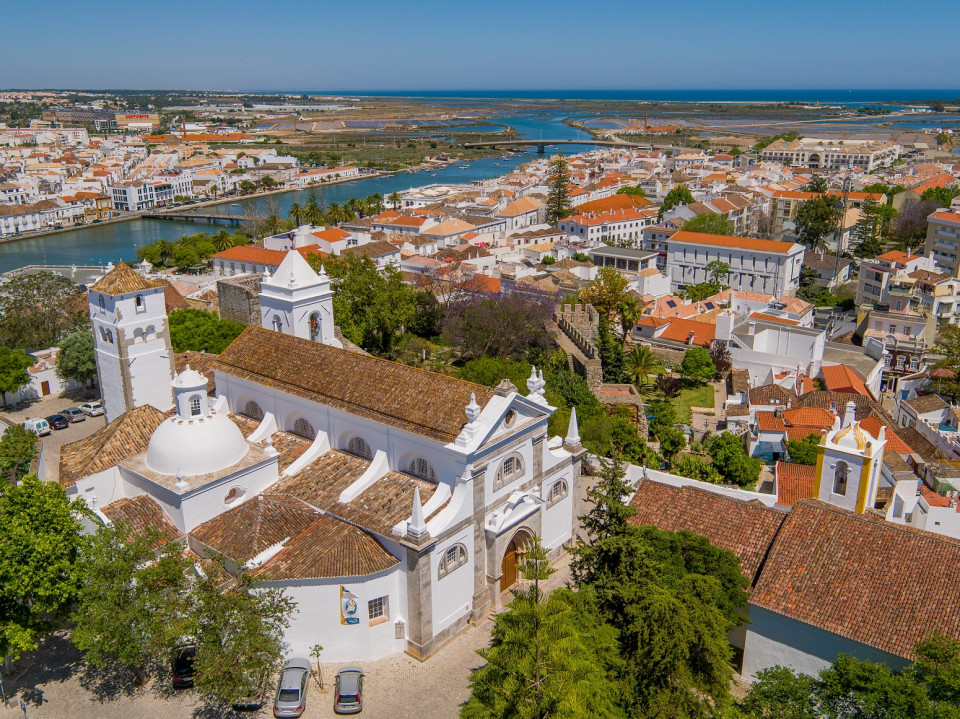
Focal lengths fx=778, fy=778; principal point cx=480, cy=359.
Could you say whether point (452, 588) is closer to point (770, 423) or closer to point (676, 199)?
point (770, 423)

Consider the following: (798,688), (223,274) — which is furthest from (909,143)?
(798,688)

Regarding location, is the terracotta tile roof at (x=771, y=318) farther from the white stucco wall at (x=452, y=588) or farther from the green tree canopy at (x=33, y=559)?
the green tree canopy at (x=33, y=559)

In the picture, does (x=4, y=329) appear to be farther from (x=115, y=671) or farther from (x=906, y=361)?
(x=906, y=361)

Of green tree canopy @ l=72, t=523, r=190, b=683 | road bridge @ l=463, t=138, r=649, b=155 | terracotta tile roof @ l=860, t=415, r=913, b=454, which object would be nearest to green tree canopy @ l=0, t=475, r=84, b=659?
green tree canopy @ l=72, t=523, r=190, b=683

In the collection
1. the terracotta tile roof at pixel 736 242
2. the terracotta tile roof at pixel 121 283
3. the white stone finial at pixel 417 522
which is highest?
the terracotta tile roof at pixel 121 283

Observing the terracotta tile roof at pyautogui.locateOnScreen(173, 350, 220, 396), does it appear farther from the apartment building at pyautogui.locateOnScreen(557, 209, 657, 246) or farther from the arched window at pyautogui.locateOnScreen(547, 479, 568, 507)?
the apartment building at pyautogui.locateOnScreen(557, 209, 657, 246)

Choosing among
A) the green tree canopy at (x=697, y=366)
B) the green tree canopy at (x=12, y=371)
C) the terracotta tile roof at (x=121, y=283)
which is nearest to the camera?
the terracotta tile roof at (x=121, y=283)

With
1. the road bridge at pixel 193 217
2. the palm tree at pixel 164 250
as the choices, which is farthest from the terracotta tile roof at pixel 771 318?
the road bridge at pixel 193 217
